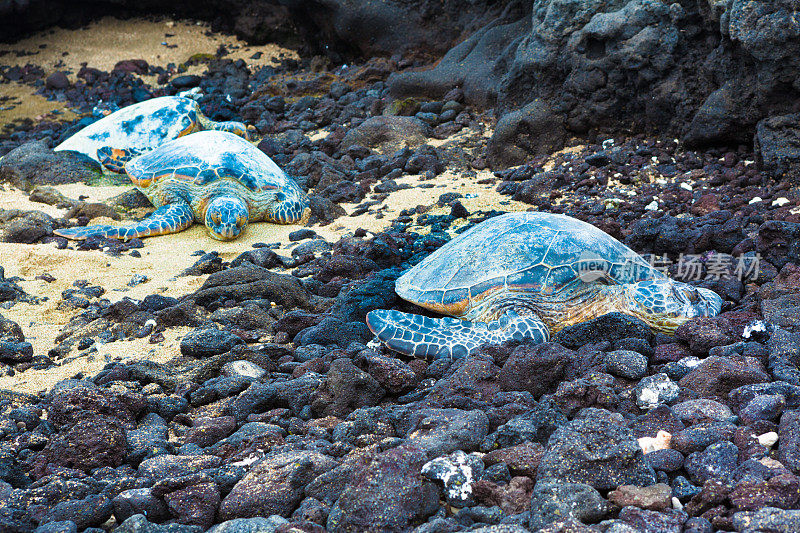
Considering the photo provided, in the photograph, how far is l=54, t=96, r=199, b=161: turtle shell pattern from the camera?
31.6 ft

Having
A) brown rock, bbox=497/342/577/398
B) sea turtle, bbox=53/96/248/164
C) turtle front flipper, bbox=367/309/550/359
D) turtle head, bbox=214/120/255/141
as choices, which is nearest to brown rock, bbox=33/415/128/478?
turtle front flipper, bbox=367/309/550/359

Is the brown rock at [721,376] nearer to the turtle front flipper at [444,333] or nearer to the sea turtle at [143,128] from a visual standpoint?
the turtle front flipper at [444,333]

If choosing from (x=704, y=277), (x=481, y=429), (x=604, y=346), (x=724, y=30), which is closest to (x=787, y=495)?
(x=481, y=429)

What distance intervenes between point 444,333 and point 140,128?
748 centimetres

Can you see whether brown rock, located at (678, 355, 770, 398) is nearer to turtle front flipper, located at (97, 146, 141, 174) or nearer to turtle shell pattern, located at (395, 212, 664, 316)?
turtle shell pattern, located at (395, 212, 664, 316)

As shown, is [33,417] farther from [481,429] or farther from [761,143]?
[761,143]

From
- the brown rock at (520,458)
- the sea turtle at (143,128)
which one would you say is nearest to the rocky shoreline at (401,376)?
the brown rock at (520,458)

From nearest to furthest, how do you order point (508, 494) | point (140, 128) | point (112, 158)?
point (508, 494) → point (112, 158) → point (140, 128)

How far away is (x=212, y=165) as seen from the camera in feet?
25.2

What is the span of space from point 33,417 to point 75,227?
4348 millimetres

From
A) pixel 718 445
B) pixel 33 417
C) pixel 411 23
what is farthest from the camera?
pixel 411 23

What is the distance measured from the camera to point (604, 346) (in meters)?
3.49

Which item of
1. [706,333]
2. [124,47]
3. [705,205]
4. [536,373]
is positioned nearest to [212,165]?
[705,205]

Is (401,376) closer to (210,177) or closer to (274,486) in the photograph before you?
(274,486)
